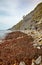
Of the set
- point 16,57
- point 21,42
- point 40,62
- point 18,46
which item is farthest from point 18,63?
point 21,42

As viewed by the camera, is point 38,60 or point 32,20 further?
point 32,20

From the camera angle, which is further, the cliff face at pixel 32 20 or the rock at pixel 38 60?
the cliff face at pixel 32 20

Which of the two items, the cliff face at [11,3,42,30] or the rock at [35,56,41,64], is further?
the cliff face at [11,3,42,30]

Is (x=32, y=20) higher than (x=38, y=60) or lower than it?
higher

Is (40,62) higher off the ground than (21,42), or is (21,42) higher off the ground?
(21,42)

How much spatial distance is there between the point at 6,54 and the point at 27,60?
2.34 m

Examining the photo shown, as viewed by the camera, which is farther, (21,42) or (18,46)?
(21,42)

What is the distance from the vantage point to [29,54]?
16.0 meters

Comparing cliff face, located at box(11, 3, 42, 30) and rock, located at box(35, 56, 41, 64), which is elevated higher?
cliff face, located at box(11, 3, 42, 30)

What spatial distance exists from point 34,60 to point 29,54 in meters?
0.98

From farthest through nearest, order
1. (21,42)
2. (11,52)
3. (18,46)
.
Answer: (21,42) < (18,46) < (11,52)

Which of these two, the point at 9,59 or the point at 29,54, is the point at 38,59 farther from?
the point at 9,59

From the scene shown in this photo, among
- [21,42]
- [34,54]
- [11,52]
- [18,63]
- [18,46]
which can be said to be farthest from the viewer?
[21,42]

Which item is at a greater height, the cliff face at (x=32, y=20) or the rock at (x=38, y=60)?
the cliff face at (x=32, y=20)
